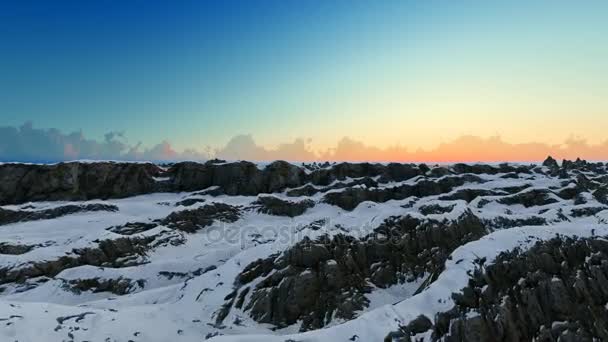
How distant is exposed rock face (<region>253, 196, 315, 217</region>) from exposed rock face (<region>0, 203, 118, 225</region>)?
34906 mm

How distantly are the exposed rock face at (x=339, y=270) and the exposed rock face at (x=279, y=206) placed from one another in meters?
34.1

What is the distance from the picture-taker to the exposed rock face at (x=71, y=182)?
9262 cm

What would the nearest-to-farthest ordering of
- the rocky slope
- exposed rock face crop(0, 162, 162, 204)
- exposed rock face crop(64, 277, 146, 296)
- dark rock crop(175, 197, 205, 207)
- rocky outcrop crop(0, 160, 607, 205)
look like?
1. the rocky slope
2. exposed rock face crop(64, 277, 146, 296)
3. dark rock crop(175, 197, 205, 207)
4. exposed rock face crop(0, 162, 162, 204)
5. rocky outcrop crop(0, 160, 607, 205)

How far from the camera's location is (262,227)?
8062cm

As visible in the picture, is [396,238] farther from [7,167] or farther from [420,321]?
[7,167]

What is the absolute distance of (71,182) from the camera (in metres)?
95.6

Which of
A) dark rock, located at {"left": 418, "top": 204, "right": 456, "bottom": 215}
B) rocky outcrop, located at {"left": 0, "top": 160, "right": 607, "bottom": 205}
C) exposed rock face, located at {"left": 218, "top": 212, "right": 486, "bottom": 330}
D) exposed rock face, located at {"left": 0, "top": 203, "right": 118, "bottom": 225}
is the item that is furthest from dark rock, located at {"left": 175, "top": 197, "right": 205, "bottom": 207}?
dark rock, located at {"left": 418, "top": 204, "right": 456, "bottom": 215}

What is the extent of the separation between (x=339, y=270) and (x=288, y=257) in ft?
25.3

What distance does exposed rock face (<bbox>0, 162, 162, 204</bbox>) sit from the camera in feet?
304

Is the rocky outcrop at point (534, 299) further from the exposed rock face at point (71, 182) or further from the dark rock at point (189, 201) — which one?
the exposed rock face at point (71, 182)

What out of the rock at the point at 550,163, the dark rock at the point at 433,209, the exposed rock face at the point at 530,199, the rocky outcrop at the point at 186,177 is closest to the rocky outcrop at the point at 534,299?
the dark rock at the point at 433,209

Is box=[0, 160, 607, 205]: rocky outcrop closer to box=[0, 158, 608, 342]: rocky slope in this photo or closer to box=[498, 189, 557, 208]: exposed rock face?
box=[0, 158, 608, 342]: rocky slope

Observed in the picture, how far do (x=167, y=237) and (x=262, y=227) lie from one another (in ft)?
66.9

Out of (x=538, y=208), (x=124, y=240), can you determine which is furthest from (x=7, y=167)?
(x=538, y=208)
